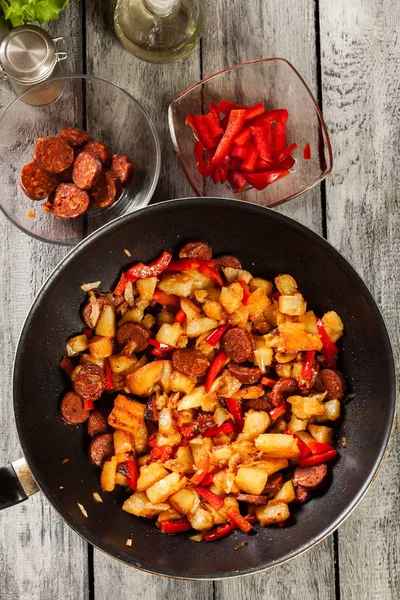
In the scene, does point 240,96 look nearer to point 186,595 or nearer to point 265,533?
point 265,533

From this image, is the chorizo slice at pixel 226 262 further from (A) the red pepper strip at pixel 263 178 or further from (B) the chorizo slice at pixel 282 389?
(B) the chorizo slice at pixel 282 389

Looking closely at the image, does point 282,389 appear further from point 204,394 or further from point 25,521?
point 25,521

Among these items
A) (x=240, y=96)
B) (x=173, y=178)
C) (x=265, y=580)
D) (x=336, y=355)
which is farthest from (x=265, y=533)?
(x=240, y=96)

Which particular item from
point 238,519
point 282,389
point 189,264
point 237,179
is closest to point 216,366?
point 282,389

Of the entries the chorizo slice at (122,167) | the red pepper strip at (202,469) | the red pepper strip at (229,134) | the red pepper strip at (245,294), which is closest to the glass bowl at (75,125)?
the chorizo slice at (122,167)

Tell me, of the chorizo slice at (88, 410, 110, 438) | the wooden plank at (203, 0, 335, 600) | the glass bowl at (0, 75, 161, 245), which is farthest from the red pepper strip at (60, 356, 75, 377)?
the wooden plank at (203, 0, 335, 600)
